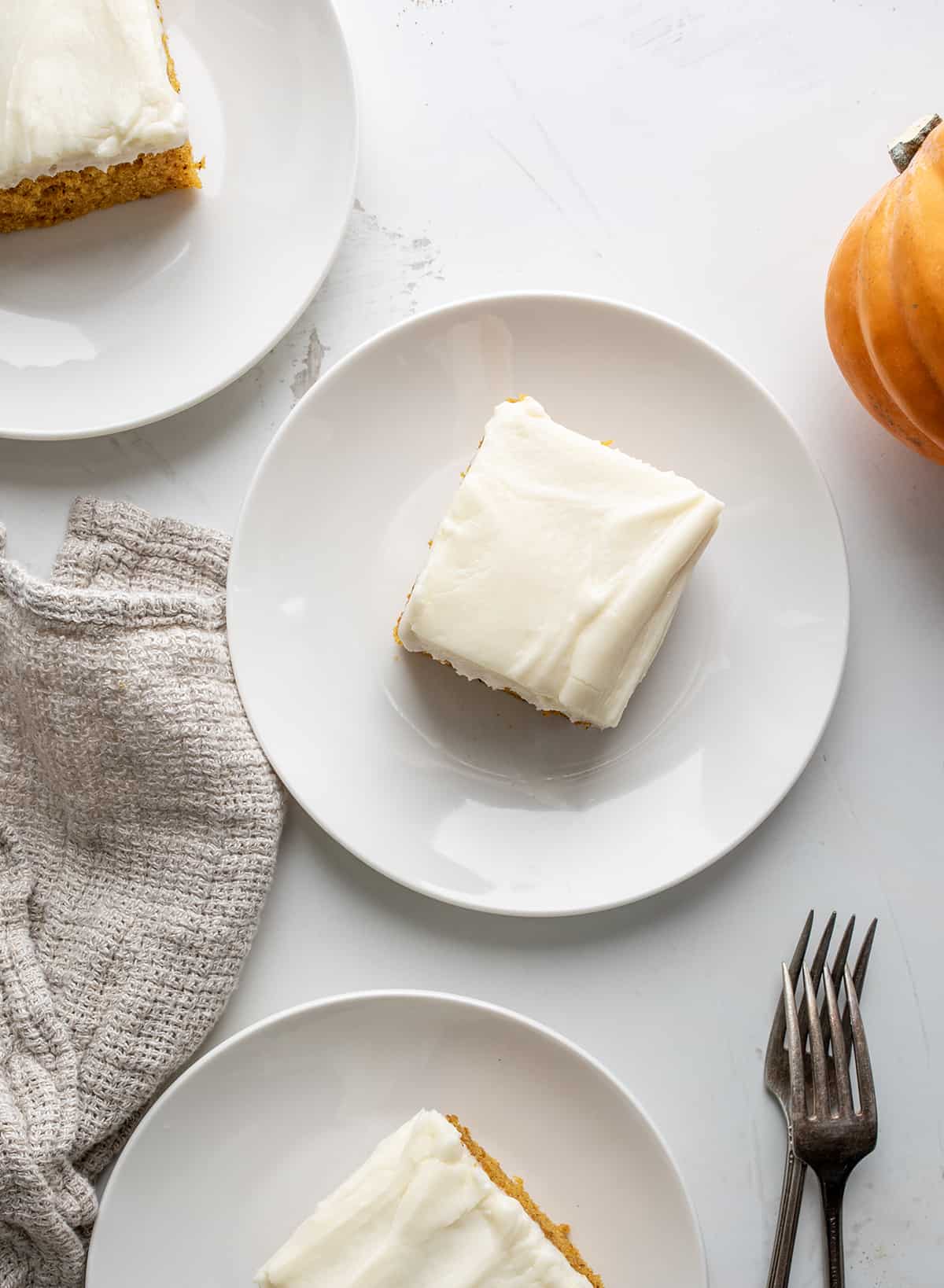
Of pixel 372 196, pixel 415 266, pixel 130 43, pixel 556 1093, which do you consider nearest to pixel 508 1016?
pixel 556 1093

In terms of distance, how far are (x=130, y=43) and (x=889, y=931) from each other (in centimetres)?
205

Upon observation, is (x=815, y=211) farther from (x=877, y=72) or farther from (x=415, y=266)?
(x=415, y=266)

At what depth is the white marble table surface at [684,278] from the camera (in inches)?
79.9

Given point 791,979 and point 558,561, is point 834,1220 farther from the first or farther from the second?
point 558,561

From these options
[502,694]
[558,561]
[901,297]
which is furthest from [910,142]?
[502,694]

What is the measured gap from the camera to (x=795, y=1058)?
192 cm

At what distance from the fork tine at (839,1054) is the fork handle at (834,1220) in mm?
119

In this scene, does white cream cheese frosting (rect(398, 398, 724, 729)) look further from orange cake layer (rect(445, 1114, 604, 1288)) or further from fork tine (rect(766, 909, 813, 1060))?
orange cake layer (rect(445, 1114, 604, 1288))

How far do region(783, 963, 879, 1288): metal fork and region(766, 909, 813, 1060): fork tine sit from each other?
1.1 inches

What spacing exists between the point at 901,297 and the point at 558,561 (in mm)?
669

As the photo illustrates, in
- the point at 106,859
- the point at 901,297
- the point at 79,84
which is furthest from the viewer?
the point at 106,859

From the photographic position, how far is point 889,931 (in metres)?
2.03

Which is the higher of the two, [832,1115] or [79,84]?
[79,84]

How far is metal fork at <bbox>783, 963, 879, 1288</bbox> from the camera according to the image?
1.91 meters
